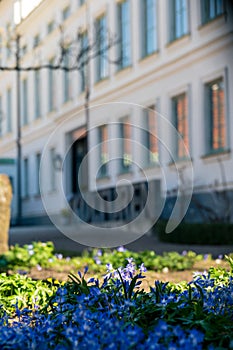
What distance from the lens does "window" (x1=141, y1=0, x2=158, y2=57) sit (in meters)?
21.5

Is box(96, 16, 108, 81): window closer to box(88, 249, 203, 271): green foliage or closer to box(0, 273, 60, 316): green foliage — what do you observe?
box(88, 249, 203, 271): green foliage

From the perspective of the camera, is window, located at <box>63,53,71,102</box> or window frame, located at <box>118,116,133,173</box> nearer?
window frame, located at <box>118,116,133,173</box>

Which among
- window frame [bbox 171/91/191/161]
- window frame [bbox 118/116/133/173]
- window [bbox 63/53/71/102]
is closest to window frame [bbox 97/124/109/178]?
window frame [bbox 118/116/133/173]

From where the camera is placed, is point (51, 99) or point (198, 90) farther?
point (51, 99)

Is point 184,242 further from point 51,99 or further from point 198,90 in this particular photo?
point 51,99

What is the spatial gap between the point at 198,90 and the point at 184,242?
4.46 m

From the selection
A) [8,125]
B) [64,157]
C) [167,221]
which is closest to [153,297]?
[167,221]

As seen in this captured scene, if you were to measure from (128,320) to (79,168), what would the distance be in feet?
75.5

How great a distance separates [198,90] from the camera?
61.4 feet

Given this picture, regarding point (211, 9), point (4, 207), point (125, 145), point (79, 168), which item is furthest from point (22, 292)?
point (79, 168)

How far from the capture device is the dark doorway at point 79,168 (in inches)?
1030

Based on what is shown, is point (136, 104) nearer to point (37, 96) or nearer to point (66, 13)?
point (66, 13)

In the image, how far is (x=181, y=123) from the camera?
65.0 ft

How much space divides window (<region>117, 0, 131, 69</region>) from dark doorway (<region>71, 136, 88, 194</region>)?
410 centimetres
